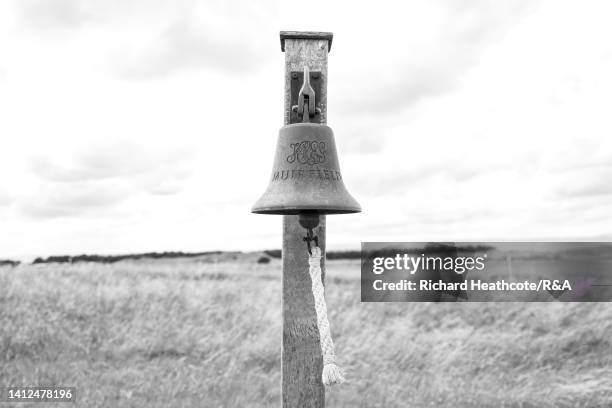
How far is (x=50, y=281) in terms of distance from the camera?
1015cm

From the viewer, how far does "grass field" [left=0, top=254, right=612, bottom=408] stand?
6574mm

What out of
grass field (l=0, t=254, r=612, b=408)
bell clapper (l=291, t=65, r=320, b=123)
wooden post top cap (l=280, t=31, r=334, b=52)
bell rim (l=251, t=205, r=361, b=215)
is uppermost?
wooden post top cap (l=280, t=31, r=334, b=52)

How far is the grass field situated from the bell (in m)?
3.97

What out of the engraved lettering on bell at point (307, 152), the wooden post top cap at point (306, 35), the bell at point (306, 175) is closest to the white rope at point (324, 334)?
the bell at point (306, 175)

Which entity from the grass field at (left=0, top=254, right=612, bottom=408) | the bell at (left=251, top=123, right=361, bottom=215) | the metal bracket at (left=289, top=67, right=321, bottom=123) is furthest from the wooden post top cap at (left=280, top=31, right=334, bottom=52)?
the grass field at (left=0, top=254, right=612, bottom=408)

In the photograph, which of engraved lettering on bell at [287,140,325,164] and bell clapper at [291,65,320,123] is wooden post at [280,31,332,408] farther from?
bell clapper at [291,65,320,123]

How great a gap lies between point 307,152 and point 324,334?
94 cm

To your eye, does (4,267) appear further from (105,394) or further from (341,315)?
(341,315)

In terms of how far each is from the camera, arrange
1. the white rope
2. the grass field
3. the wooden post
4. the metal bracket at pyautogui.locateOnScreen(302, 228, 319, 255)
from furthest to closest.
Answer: the grass field < the wooden post < the metal bracket at pyautogui.locateOnScreen(302, 228, 319, 255) < the white rope

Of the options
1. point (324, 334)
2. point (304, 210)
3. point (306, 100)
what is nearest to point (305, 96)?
→ point (306, 100)

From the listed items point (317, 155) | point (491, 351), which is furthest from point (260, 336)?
point (317, 155)

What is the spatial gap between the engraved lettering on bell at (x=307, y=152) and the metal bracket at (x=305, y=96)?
176mm

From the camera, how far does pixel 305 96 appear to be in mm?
2982

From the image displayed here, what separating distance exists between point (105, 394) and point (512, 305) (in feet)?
23.9
